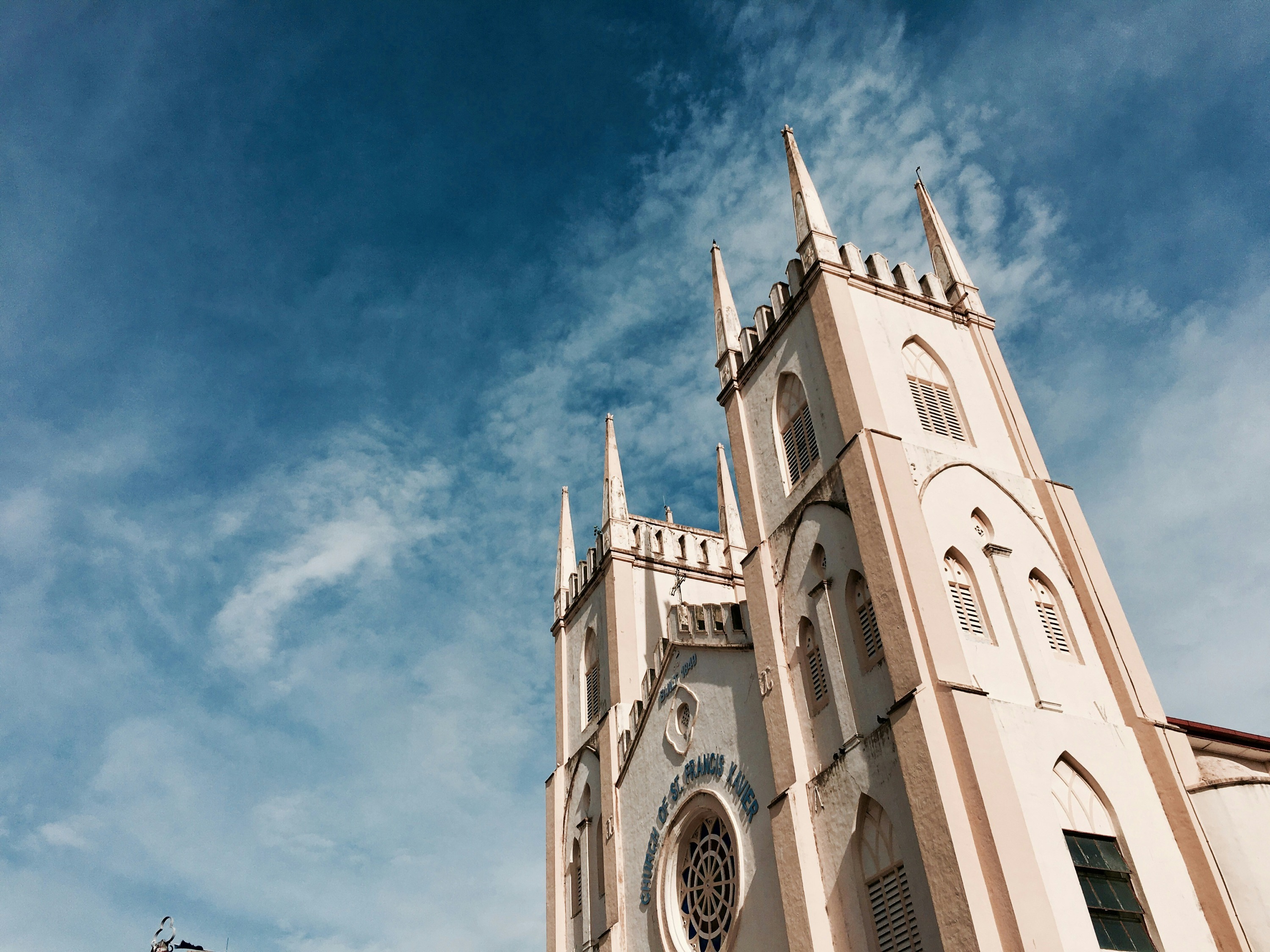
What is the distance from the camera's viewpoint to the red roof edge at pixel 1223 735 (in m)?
15.5

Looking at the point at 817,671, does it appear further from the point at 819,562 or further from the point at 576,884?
the point at 576,884

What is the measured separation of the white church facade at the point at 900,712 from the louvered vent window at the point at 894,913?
4 centimetres

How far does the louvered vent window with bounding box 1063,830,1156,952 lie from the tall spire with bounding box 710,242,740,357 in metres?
12.0

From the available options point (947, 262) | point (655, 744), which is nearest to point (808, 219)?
point (947, 262)

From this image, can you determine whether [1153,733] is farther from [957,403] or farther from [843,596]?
[957,403]

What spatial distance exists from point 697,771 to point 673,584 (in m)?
7.89

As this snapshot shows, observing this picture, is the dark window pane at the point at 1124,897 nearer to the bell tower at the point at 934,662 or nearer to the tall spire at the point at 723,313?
the bell tower at the point at 934,662

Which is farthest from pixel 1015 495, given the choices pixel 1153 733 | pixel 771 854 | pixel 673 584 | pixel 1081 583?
pixel 673 584

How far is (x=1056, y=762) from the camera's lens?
14.0m

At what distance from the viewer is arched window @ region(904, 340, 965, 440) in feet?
58.6

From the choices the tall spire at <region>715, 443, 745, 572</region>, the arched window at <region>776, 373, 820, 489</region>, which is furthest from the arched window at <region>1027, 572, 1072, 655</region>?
the tall spire at <region>715, 443, 745, 572</region>

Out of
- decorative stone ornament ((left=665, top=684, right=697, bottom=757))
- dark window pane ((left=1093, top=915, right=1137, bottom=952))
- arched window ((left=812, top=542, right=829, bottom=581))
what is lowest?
dark window pane ((left=1093, top=915, right=1137, bottom=952))

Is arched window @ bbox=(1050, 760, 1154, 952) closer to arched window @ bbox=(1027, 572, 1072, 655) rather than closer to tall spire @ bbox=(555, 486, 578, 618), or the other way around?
arched window @ bbox=(1027, 572, 1072, 655)

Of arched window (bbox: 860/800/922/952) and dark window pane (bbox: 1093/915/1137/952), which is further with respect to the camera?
arched window (bbox: 860/800/922/952)
